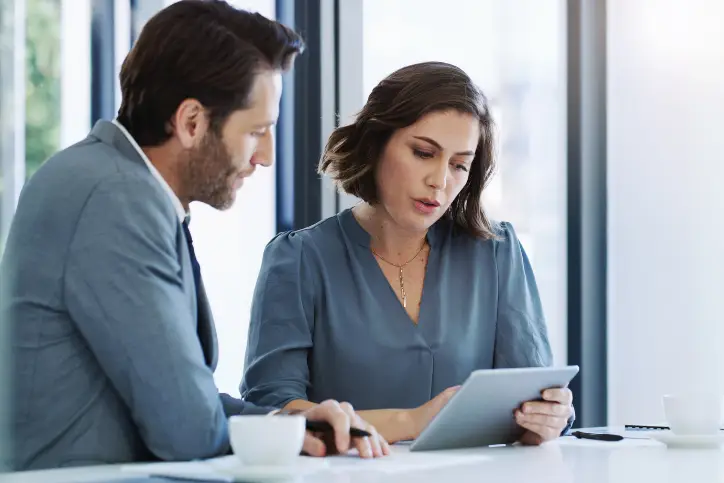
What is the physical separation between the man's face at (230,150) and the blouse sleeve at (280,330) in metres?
0.49

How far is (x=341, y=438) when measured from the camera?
4.97 feet

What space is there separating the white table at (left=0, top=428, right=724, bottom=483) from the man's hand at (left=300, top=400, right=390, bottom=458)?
0.04 m

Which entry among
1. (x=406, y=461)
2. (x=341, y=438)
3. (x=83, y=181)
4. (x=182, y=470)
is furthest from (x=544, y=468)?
(x=83, y=181)

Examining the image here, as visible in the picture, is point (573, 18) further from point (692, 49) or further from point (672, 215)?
point (672, 215)

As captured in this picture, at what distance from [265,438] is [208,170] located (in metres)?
0.56

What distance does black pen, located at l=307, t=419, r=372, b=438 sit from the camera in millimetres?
1533

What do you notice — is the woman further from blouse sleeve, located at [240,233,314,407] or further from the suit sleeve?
the suit sleeve

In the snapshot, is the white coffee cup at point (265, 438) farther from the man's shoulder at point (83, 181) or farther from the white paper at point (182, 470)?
the man's shoulder at point (83, 181)

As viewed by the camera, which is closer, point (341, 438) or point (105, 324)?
point (105, 324)

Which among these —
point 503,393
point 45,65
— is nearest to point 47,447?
point 503,393

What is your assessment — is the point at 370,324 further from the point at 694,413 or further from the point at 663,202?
the point at 663,202

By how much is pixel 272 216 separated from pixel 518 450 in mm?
1747

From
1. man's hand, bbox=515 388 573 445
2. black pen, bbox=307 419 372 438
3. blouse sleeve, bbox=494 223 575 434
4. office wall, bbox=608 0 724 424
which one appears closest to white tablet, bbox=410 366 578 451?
man's hand, bbox=515 388 573 445

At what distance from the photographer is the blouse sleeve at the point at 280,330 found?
6.89ft
